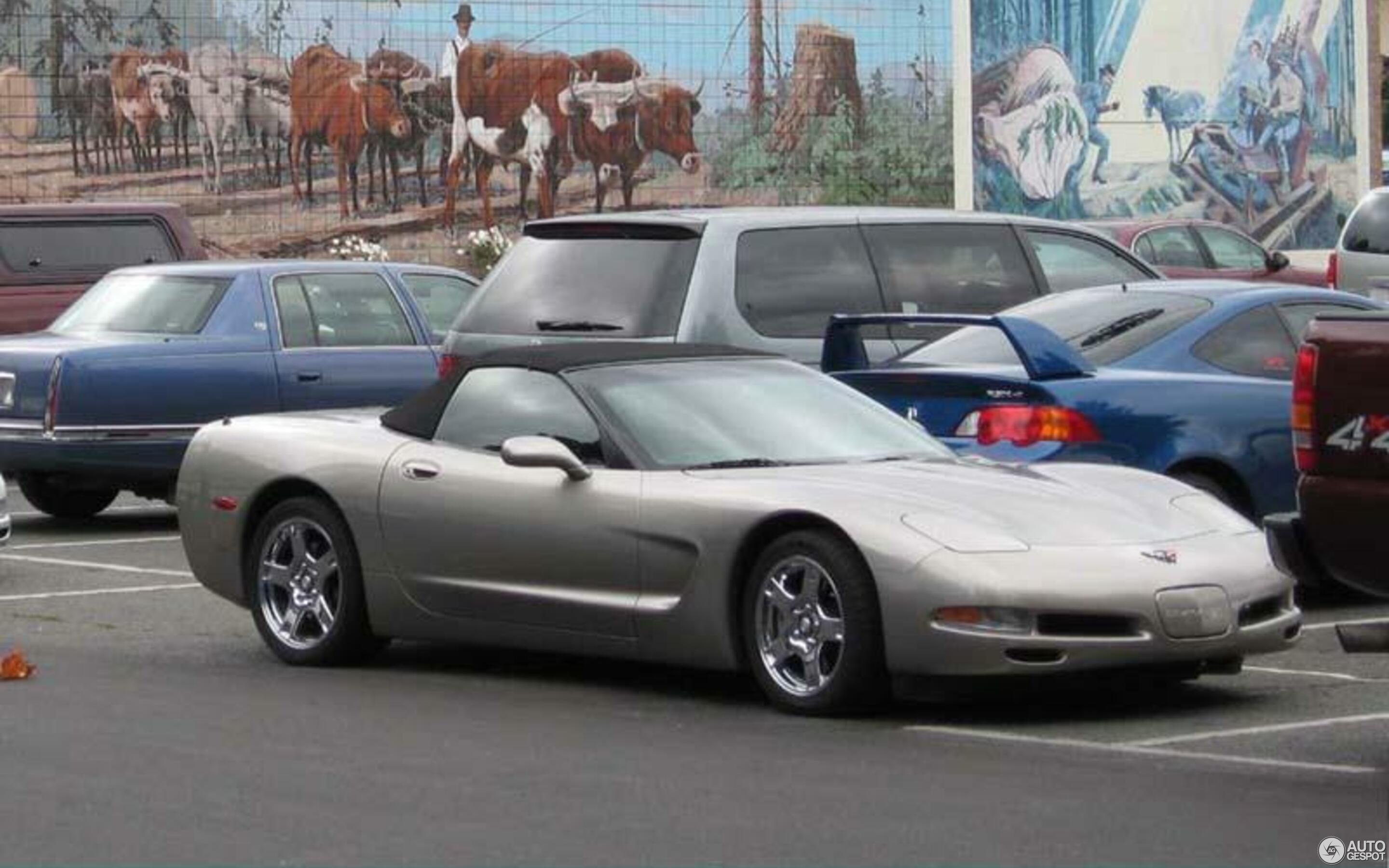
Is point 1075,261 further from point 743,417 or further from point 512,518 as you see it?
point 512,518

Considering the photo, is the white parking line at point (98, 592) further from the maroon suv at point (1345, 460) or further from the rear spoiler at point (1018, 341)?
the maroon suv at point (1345, 460)

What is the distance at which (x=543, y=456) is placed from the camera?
9.88m

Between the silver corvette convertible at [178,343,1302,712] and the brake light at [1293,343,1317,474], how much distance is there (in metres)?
1.06

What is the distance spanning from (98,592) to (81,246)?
812cm

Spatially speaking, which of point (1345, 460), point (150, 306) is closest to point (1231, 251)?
point (150, 306)

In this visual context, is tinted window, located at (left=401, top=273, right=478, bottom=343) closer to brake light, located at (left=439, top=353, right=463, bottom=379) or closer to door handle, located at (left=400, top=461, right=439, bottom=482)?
brake light, located at (left=439, top=353, right=463, bottom=379)

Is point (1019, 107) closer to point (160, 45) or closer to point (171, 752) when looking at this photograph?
point (160, 45)

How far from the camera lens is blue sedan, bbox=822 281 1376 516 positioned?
38.1 ft

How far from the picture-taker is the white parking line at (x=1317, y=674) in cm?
1020

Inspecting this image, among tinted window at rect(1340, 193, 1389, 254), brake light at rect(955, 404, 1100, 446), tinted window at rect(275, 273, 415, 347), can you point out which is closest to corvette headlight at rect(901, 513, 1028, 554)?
brake light at rect(955, 404, 1100, 446)

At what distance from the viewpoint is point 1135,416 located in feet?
39.1

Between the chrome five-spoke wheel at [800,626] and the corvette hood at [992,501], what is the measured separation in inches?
9.2

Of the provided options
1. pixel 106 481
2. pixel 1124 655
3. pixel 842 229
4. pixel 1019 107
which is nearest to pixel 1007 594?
pixel 1124 655

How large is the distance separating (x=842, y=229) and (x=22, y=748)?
6454 millimetres
